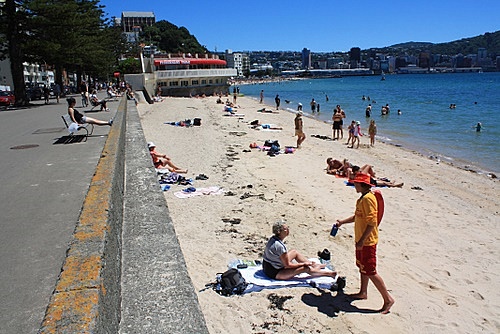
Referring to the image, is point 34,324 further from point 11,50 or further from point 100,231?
point 11,50

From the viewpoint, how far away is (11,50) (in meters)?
23.2

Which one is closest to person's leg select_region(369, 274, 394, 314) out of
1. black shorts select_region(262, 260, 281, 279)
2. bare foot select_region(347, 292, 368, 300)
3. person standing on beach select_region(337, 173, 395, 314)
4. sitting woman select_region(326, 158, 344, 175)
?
person standing on beach select_region(337, 173, 395, 314)

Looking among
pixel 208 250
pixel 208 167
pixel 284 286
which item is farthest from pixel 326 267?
pixel 208 167

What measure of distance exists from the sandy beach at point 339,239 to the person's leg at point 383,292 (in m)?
0.09

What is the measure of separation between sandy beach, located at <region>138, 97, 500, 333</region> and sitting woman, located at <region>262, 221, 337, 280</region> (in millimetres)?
241

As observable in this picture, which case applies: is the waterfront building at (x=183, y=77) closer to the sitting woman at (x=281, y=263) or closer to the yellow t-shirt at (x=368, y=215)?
the sitting woman at (x=281, y=263)

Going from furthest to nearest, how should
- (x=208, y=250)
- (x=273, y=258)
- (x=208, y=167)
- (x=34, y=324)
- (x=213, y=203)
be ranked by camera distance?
(x=208, y=167), (x=213, y=203), (x=208, y=250), (x=273, y=258), (x=34, y=324)

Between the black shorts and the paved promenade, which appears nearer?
the paved promenade

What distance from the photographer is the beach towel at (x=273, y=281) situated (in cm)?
546

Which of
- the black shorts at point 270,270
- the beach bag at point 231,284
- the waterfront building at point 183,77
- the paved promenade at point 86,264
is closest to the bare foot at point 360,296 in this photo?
the black shorts at point 270,270

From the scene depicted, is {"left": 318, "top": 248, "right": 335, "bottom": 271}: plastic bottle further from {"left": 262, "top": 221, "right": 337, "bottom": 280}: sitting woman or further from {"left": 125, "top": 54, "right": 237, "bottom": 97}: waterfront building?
{"left": 125, "top": 54, "right": 237, "bottom": 97}: waterfront building

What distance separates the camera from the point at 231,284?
5320mm

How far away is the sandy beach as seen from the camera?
16.4 ft

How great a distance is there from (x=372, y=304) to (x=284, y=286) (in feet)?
3.82
